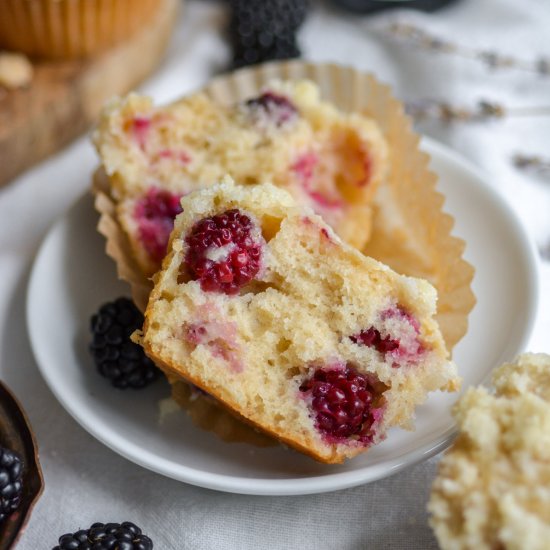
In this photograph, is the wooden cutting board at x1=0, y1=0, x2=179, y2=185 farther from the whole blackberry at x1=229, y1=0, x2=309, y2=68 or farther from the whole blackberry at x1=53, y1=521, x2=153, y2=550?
the whole blackberry at x1=53, y1=521, x2=153, y2=550

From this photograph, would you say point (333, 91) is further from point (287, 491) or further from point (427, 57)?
point (287, 491)

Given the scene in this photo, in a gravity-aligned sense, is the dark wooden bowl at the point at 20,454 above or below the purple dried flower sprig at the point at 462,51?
below

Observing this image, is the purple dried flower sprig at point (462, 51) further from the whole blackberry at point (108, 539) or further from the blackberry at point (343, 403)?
the whole blackberry at point (108, 539)

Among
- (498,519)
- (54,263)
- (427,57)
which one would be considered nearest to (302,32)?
(427,57)

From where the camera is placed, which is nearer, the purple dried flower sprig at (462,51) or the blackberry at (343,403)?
the blackberry at (343,403)

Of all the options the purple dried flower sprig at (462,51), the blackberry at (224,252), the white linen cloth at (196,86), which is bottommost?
the white linen cloth at (196,86)

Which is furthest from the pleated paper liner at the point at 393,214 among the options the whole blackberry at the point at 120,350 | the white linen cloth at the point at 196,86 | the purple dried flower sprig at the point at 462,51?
the purple dried flower sprig at the point at 462,51

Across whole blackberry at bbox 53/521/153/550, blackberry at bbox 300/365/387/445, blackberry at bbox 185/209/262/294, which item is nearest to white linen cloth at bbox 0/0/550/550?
whole blackberry at bbox 53/521/153/550
